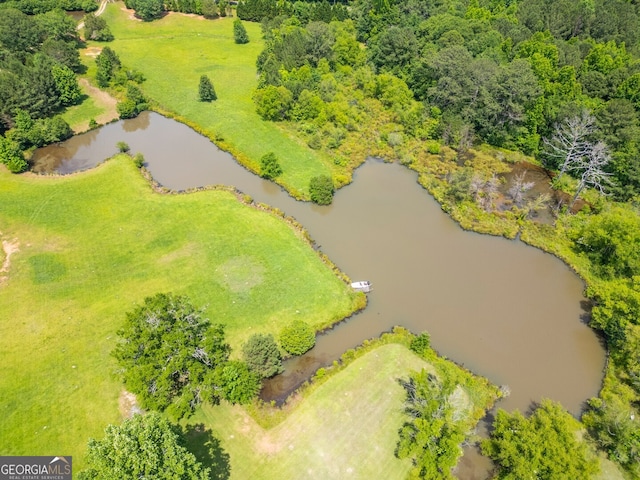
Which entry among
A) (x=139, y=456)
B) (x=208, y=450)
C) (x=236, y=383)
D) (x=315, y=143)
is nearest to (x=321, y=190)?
(x=315, y=143)

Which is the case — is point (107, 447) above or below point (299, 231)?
above

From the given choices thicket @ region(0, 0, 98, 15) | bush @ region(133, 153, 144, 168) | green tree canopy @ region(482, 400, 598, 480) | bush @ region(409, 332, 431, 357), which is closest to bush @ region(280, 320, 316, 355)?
bush @ region(409, 332, 431, 357)

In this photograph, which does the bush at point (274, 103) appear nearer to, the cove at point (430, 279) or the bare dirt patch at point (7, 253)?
the cove at point (430, 279)

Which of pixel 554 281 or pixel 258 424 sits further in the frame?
pixel 554 281

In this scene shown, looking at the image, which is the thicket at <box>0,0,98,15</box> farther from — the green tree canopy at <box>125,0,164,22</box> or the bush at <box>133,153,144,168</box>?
the bush at <box>133,153,144,168</box>

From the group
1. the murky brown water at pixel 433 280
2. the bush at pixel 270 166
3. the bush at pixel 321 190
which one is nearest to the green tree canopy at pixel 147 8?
the murky brown water at pixel 433 280

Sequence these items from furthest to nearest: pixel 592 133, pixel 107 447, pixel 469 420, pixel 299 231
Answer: pixel 592 133 < pixel 299 231 < pixel 469 420 < pixel 107 447

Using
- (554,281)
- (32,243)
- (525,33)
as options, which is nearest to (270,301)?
(32,243)

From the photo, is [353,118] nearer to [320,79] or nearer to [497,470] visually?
[320,79]
